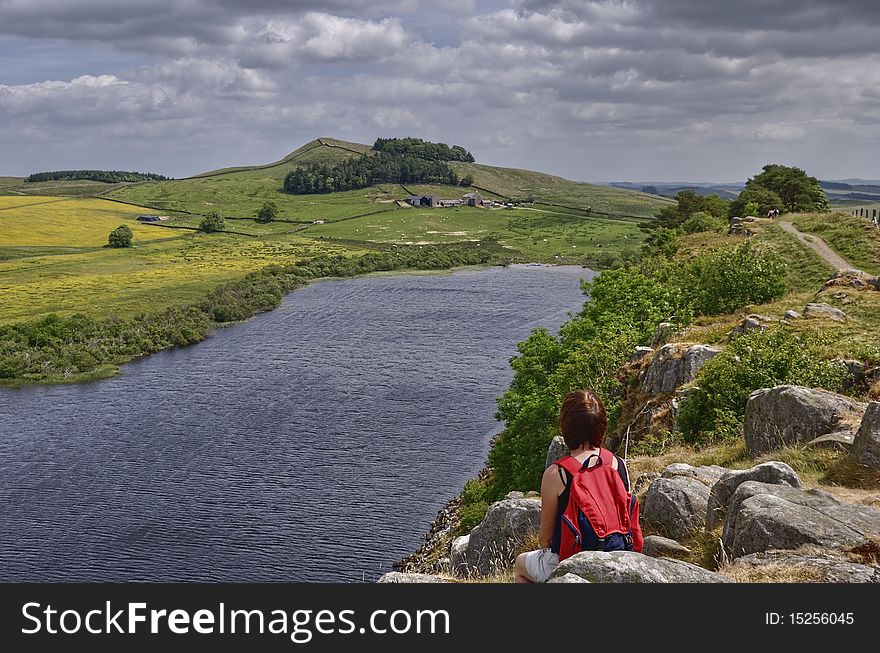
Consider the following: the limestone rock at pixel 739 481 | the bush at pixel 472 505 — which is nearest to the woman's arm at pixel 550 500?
the limestone rock at pixel 739 481

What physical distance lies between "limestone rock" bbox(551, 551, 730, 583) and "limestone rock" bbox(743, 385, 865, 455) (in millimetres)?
8635

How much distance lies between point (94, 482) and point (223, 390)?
2056cm

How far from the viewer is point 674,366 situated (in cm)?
2722

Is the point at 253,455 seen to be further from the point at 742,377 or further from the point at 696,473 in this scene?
the point at 696,473

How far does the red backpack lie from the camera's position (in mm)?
8289

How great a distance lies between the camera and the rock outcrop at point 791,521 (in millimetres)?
10008

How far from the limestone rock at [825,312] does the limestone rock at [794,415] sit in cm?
1328

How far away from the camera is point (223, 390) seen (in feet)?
229

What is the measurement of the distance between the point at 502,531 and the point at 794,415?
6.63 meters

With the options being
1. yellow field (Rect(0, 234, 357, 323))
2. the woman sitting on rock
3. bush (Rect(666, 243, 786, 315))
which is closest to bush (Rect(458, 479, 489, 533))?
bush (Rect(666, 243, 786, 315))

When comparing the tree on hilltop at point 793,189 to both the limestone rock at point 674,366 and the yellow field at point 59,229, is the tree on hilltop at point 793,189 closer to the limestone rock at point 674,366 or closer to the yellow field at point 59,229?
the limestone rock at point 674,366

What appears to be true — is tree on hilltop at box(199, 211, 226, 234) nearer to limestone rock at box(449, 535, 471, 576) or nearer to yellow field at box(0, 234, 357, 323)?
yellow field at box(0, 234, 357, 323)

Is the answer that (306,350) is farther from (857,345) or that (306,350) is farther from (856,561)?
(856,561)
